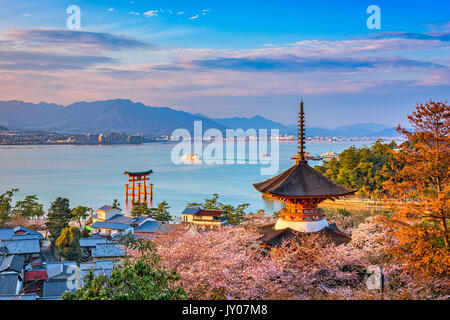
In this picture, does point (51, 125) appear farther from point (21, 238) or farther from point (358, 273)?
point (358, 273)

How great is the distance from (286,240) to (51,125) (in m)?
156

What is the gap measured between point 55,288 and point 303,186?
10.4m

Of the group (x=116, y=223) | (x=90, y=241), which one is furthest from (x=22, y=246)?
(x=116, y=223)

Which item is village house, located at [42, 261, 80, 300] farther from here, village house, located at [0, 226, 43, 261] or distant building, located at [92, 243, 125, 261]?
village house, located at [0, 226, 43, 261]

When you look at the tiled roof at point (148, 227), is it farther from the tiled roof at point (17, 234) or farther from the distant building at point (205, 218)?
the tiled roof at point (17, 234)

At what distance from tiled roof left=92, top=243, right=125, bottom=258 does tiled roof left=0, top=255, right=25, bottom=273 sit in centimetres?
307

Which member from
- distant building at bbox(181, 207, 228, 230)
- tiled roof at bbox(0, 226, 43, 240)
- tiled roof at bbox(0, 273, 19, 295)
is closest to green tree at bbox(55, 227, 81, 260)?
tiled roof at bbox(0, 226, 43, 240)

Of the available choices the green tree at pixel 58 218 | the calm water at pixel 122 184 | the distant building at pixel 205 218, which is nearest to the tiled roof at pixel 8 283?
the green tree at pixel 58 218

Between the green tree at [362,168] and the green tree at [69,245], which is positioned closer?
the green tree at [69,245]

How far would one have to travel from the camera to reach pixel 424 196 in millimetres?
7527

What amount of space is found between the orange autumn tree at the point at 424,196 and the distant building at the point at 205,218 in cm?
1709

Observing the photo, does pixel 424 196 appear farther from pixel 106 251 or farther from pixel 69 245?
pixel 69 245

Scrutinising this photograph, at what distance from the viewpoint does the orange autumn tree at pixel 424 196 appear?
7095 mm
